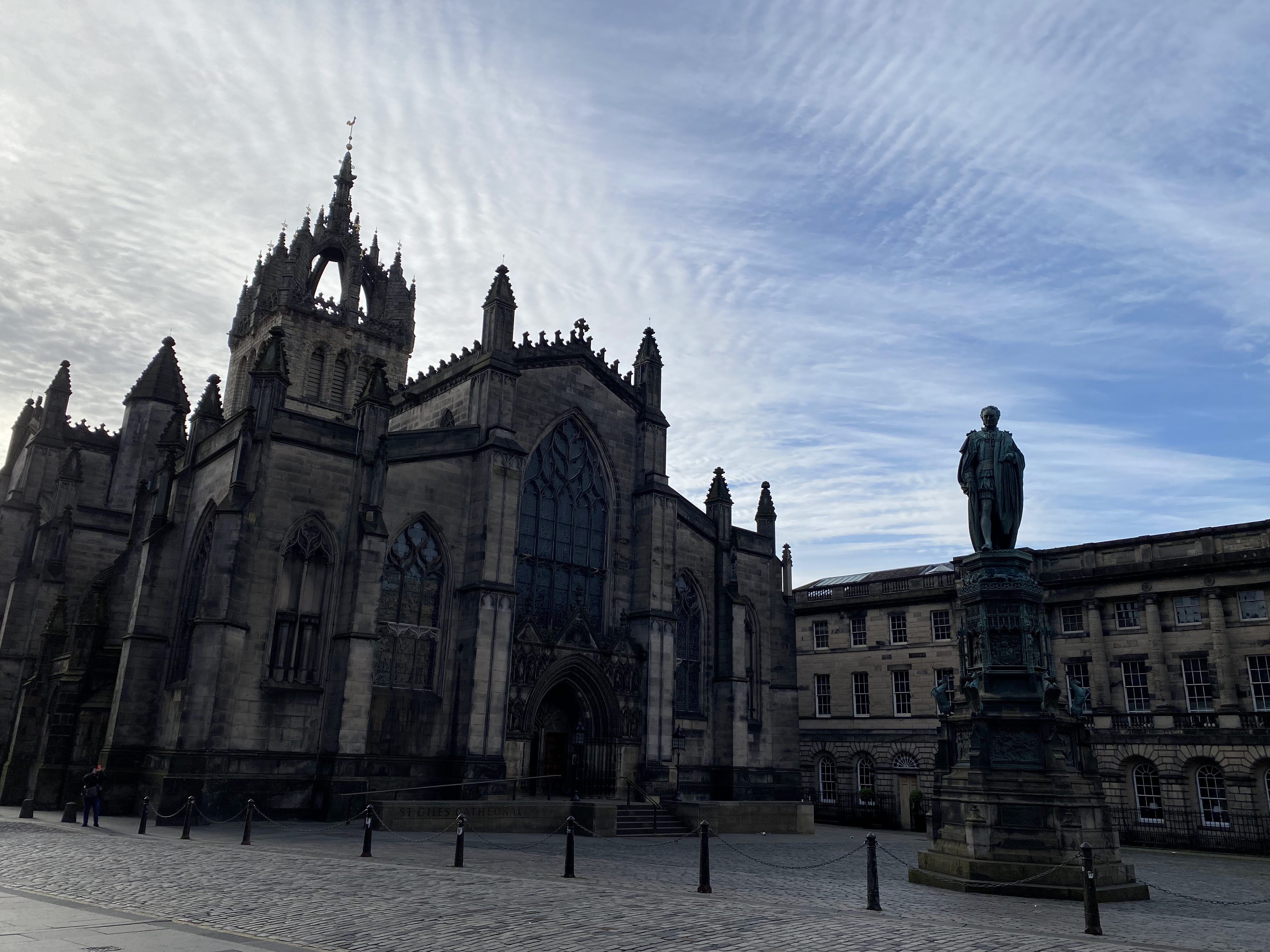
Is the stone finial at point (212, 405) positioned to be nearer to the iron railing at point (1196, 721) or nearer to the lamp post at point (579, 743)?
the lamp post at point (579, 743)

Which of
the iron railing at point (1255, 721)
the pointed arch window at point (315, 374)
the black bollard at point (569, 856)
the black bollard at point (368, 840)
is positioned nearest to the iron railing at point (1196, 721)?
the iron railing at point (1255, 721)

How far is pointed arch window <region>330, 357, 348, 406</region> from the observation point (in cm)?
4794

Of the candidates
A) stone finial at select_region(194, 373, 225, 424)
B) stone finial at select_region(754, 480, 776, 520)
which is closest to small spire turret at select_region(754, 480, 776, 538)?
stone finial at select_region(754, 480, 776, 520)

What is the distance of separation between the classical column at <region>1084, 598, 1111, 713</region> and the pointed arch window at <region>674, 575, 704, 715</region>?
17.1 meters

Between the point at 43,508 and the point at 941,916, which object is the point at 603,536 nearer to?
the point at 941,916

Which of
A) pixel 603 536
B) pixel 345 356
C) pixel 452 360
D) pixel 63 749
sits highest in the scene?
pixel 345 356

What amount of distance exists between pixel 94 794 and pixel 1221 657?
123 ft

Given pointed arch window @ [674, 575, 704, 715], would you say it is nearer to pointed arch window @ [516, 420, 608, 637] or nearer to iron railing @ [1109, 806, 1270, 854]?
pointed arch window @ [516, 420, 608, 637]

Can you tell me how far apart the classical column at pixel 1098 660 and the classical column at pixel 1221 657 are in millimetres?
3896

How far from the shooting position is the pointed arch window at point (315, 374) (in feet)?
154

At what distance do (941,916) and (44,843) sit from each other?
621 inches

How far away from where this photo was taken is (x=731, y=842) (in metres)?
25.5

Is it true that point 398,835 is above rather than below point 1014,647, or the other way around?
below

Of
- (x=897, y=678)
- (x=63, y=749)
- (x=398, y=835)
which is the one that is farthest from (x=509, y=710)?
(x=897, y=678)
